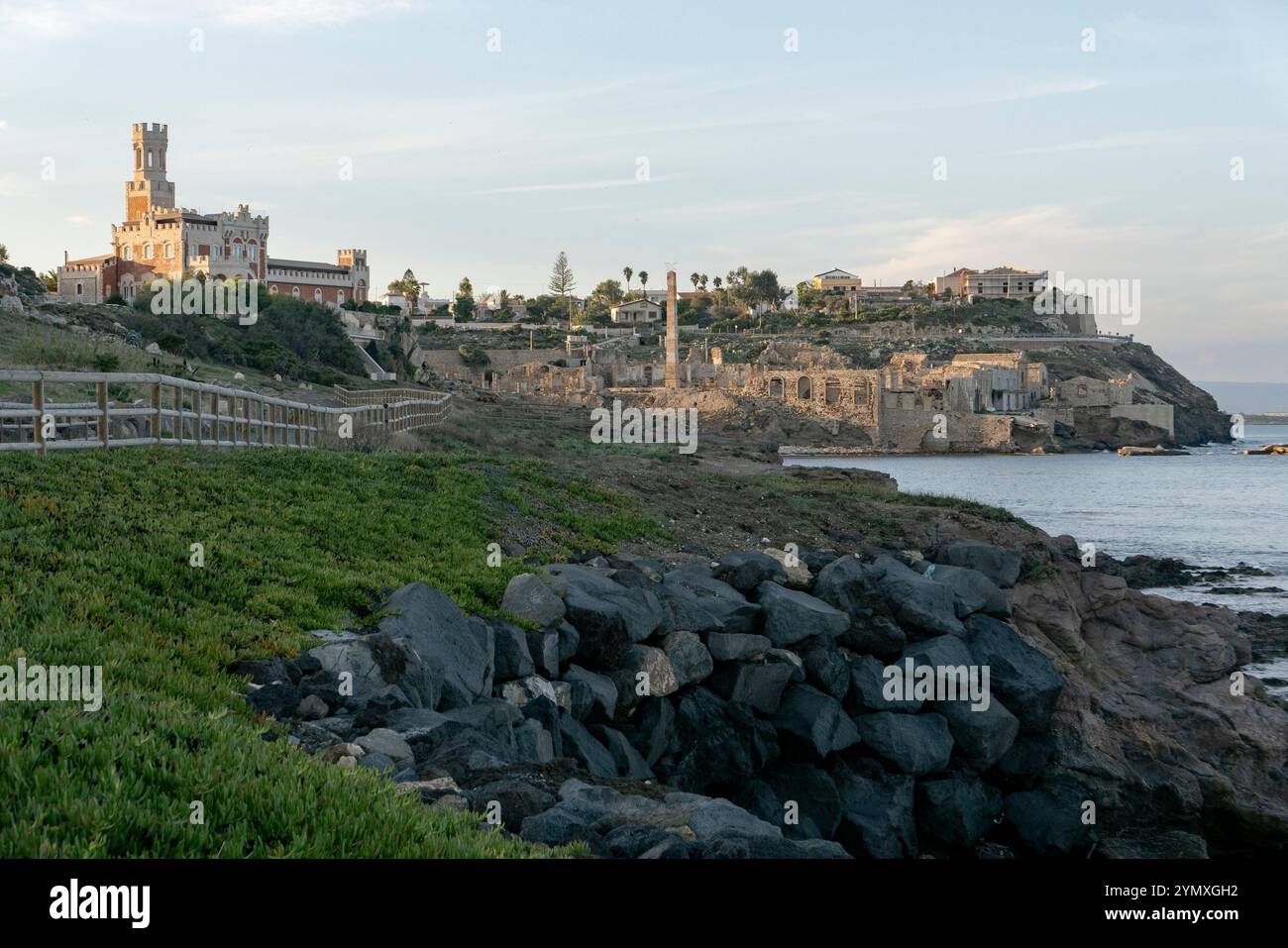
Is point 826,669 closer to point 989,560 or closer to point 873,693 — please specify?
point 873,693

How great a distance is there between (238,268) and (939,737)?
10481 cm

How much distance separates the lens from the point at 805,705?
14.3 m

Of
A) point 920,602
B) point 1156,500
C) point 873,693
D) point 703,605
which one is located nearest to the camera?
point 703,605

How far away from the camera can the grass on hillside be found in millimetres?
5668

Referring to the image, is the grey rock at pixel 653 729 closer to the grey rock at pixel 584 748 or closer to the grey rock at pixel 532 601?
the grey rock at pixel 584 748

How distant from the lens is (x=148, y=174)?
11769 centimetres

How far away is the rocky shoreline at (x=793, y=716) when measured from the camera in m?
8.66

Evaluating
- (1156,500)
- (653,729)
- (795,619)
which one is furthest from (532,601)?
(1156,500)

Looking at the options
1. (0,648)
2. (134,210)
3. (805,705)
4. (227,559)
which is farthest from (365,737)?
(134,210)

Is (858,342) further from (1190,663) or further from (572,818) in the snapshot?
(572,818)

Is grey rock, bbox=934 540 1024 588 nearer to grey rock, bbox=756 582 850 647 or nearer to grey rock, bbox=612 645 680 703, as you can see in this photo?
grey rock, bbox=756 582 850 647

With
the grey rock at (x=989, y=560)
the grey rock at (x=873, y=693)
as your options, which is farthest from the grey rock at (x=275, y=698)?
the grey rock at (x=989, y=560)

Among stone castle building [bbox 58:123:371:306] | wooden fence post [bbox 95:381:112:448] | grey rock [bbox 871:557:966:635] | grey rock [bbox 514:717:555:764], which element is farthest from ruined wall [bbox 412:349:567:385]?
grey rock [bbox 514:717:555:764]

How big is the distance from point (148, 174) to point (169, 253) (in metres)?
18.5
